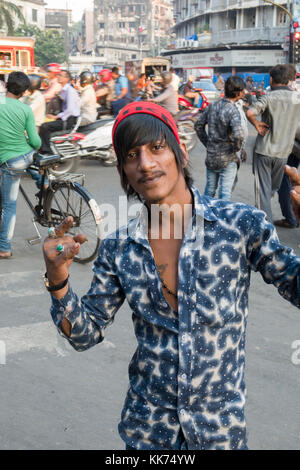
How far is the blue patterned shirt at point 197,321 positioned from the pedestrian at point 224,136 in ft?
16.0

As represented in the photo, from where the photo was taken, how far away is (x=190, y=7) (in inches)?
3091

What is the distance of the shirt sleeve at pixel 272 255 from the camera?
1564 mm

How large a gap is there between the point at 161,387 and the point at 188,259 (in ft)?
1.19

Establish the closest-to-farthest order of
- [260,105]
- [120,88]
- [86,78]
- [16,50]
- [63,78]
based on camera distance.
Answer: [260,105]
[86,78]
[63,78]
[120,88]
[16,50]

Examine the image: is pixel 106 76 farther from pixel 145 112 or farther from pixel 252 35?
pixel 252 35

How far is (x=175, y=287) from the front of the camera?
1.58 m

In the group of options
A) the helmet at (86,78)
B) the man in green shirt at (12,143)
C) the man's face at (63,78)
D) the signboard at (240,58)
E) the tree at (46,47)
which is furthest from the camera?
the tree at (46,47)

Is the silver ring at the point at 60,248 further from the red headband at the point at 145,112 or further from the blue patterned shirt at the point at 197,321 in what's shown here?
the red headband at the point at 145,112

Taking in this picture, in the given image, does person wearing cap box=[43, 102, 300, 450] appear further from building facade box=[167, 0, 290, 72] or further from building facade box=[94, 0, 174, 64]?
building facade box=[94, 0, 174, 64]

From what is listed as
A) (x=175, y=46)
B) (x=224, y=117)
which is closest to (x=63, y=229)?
(x=224, y=117)

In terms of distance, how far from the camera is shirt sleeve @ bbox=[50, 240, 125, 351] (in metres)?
1.61

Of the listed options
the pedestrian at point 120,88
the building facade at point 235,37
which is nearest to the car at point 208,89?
the pedestrian at point 120,88

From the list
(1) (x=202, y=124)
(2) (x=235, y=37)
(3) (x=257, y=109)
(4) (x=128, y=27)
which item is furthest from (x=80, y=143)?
(4) (x=128, y=27)

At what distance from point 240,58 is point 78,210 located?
58928 mm
